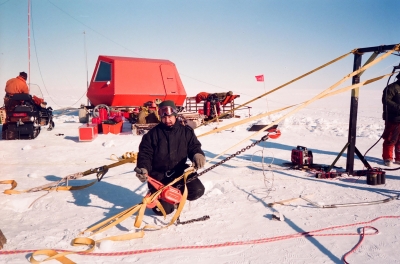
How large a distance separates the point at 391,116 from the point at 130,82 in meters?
9.44

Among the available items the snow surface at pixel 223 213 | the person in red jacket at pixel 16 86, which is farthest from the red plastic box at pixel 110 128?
the snow surface at pixel 223 213

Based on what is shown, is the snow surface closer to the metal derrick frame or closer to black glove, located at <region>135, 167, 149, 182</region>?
the metal derrick frame

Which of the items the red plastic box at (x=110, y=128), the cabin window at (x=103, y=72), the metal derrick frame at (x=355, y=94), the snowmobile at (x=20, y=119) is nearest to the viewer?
the metal derrick frame at (x=355, y=94)

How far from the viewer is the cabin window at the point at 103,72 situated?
1308 centimetres

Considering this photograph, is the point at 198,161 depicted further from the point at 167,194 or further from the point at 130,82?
the point at 130,82

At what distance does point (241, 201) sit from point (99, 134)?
7317 millimetres

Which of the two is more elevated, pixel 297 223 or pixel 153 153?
pixel 153 153

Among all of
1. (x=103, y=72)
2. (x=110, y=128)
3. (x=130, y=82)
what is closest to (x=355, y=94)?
(x=110, y=128)

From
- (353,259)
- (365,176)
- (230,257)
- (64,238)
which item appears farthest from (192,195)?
(365,176)

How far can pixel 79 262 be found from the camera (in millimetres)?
2803

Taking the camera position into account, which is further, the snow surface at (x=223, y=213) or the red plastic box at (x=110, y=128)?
the red plastic box at (x=110, y=128)

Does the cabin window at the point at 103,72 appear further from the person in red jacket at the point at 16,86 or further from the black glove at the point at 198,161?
the black glove at the point at 198,161

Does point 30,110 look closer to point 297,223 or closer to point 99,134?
point 99,134

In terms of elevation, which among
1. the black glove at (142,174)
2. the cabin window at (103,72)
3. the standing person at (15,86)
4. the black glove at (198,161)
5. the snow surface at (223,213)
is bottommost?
the snow surface at (223,213)
